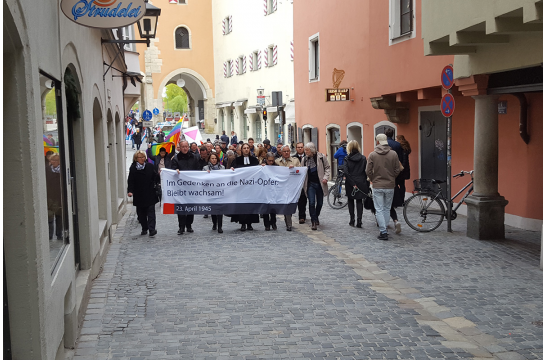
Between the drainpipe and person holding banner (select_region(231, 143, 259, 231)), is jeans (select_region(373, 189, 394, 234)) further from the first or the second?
the drainpipe

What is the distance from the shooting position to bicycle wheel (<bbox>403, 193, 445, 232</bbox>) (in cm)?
1168

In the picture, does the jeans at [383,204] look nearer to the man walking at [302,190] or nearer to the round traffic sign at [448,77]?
the man walking at [302,190]

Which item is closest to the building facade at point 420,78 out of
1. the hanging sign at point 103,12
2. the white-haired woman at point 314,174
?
the white-haired woman at point 314,174

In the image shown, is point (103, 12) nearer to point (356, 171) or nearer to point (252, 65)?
point (356, 171)

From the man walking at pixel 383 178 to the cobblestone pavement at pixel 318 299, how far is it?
429mm

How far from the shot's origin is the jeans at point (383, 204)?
36.9 ft

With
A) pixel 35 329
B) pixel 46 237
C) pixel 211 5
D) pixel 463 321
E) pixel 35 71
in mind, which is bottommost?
pixel 463 321

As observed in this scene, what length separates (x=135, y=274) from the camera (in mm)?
8758

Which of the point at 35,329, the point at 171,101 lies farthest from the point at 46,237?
the point at 171,101

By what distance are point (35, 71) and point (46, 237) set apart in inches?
46.5

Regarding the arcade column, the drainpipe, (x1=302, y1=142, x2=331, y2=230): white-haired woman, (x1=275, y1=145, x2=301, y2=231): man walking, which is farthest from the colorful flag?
the drainpipe

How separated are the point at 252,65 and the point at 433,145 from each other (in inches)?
1087

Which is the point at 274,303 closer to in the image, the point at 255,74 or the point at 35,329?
the point at 35,329

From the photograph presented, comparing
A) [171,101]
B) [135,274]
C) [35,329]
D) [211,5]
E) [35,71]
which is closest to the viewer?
[35,329]
